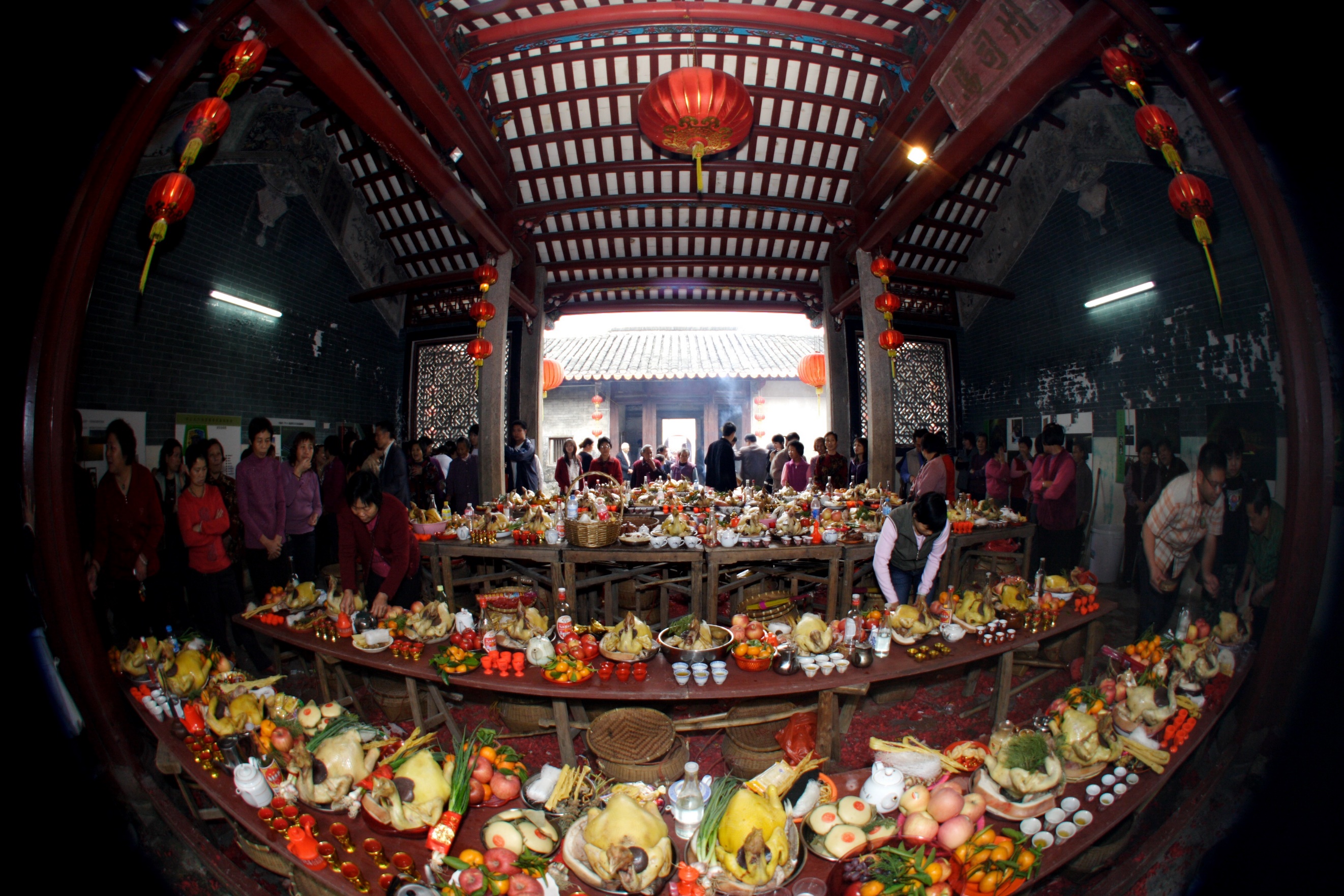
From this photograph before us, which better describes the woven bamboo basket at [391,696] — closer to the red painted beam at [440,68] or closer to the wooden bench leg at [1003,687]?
the wooden bench leg at [1003,687]

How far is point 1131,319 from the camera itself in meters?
2.68

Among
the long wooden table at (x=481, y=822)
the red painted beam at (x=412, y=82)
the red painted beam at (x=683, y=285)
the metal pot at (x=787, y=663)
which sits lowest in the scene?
the long wooden table at (x=481, y=822)

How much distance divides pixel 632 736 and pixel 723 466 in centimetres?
688

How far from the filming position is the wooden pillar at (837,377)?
396 inches

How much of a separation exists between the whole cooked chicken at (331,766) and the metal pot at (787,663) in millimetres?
2097

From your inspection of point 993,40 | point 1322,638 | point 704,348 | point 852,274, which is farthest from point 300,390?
point 704,348

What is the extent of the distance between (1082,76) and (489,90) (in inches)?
252

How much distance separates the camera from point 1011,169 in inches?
170

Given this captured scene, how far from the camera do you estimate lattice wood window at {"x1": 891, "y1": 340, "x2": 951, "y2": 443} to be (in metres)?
5.80

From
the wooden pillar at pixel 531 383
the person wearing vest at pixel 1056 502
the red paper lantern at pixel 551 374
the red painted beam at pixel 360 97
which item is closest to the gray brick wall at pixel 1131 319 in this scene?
the person wearing vest at pixel 1056 502

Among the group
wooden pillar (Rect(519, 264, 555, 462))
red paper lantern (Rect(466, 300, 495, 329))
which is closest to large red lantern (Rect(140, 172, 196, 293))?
red paper lantern (Rect(466, 300, 495, 329))

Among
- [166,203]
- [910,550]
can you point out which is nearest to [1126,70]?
[910,550]

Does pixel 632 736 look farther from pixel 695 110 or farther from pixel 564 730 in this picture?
pixel 695 110

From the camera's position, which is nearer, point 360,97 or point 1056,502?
point 1056,502
